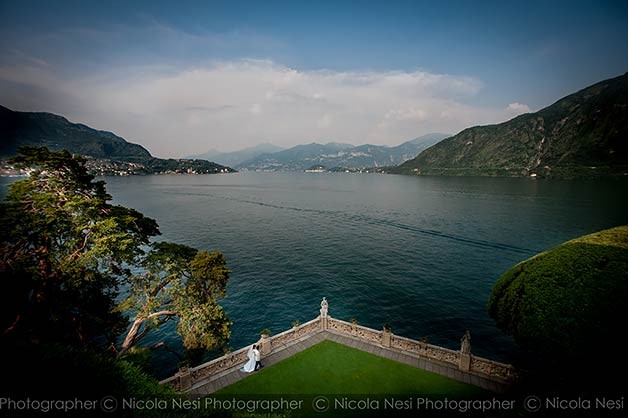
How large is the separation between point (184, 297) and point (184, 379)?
6.31 m

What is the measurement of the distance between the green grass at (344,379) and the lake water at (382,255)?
10942mm

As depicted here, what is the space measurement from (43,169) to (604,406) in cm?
2941

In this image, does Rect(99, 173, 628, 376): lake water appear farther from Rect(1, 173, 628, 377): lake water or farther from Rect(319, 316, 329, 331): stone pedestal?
Rect(319, 316, 329, 331): stone pedestal

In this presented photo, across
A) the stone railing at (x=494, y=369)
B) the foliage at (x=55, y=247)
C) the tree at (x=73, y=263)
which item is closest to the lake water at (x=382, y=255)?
the tree at (x=73, y=263)

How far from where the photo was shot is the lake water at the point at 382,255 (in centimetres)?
3178

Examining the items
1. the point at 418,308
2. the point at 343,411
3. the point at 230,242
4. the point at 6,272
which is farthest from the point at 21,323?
the point at 230,242

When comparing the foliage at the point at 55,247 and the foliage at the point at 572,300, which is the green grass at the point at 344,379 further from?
the foliage at the point at 55,247

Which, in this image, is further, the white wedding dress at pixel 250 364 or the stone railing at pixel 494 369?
the white wedding dress at pixel 250 364

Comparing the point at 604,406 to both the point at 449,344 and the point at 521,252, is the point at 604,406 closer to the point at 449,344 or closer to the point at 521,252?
the point at 449,344

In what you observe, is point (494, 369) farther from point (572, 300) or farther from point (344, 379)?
point (344, 379)

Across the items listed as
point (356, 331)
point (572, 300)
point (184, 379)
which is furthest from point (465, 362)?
point (184, 379)

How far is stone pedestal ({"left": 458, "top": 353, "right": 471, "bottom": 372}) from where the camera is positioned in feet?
58.4

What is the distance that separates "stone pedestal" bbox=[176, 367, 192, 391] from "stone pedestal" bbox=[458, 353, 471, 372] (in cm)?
1654

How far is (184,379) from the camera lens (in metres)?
16.5
